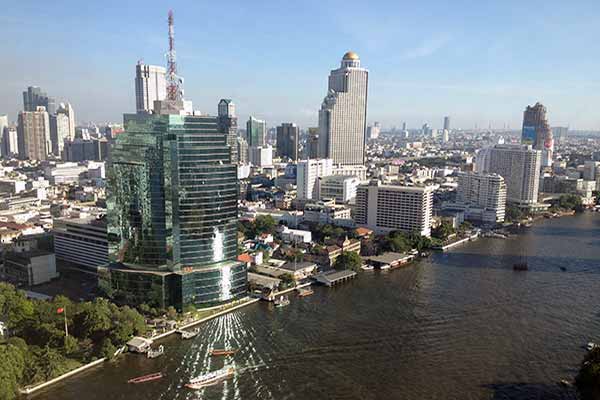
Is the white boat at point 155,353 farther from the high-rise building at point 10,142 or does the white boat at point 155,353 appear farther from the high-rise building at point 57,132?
the high-rise building at point 10,142

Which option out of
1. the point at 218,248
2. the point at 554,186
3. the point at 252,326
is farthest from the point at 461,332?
the point at 554,186

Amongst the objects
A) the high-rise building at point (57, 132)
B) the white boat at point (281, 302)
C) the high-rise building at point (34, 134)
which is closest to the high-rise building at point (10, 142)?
the high-rise building at point (34, 134)

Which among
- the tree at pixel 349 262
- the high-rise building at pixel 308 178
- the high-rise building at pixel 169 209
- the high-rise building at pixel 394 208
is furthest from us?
the high-rise building at pixel 308 178

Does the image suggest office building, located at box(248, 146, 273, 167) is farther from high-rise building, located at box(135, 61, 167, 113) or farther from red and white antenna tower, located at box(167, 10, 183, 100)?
red and white antenna tower, located at box(167, 10, 183, 100)

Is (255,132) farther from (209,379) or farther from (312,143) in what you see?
(209,379)

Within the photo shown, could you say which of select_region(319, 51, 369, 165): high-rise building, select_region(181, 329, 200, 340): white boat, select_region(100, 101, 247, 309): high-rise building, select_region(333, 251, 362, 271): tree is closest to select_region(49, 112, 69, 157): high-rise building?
select_region(319, 51, 369, 165): high-rise building

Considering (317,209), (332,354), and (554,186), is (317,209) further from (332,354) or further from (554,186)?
(554,186)

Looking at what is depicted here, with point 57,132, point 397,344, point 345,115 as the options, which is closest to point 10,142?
point 57,132
